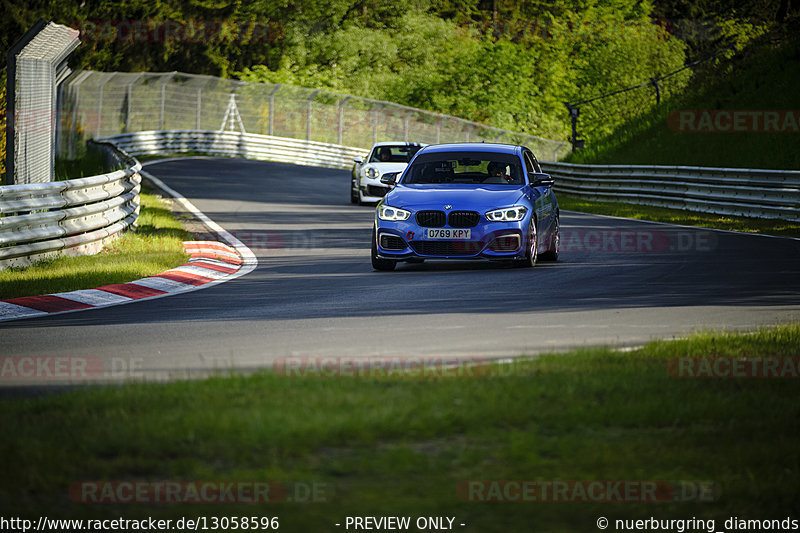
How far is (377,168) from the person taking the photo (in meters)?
26.8

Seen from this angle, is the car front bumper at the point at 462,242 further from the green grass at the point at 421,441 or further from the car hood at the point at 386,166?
the car hood at the point at 386,166

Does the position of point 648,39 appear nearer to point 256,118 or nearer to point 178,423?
point 256,118

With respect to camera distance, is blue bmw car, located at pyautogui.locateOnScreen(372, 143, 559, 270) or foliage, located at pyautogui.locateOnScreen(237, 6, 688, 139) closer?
blue bmw car, located at pyautogui.locateOnScreen(372, 143, 559, 270)

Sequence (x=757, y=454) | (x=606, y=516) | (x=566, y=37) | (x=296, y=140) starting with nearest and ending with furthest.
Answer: (x=606, y=516) < (x=757, y=454) < (x=296, y=140) < (x=566, y=37)

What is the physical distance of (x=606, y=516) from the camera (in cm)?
445

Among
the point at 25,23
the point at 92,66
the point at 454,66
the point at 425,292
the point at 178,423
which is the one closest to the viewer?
the point at 178,423

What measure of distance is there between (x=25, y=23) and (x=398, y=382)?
39.1 metres

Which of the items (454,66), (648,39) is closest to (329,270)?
(454,66)

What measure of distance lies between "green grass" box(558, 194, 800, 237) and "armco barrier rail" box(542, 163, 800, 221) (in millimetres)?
287

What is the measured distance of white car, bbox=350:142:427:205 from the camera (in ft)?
88.0
